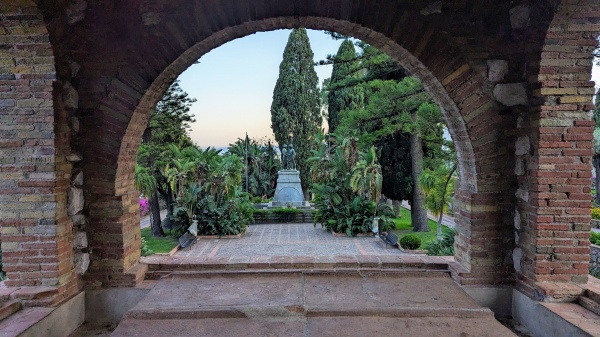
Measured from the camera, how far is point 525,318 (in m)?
3.30

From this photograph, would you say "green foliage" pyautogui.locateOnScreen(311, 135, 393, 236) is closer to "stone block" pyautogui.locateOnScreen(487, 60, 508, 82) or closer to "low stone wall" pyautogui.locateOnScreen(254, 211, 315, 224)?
"low stone wall" pyautogui.locateOnScreen(254, 211, 315, 224)

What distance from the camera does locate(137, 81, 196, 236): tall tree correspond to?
1088cm

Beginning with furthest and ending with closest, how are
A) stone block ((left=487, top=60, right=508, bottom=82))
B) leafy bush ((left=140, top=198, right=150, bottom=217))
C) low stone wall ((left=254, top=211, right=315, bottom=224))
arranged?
leafy bush ((left=140, top=198, right=150, bottom=217)) → low stone wall ((left=254, top=211, right=315, bottom=224)) → stone block ((left=487, top=60, right=508, bottom=82))

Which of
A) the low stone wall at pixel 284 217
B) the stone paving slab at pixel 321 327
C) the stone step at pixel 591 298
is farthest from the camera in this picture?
the low stone wall at pixel 284 217

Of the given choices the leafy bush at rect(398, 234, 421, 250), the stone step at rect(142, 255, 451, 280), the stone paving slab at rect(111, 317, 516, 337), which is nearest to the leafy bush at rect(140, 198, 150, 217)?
the leafy bush at rect(398, 234, 421, 250)

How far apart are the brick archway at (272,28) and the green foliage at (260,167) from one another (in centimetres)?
1478

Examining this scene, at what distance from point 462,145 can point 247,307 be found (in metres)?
2.38

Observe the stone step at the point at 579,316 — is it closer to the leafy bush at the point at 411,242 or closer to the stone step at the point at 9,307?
the stone step at the point at 9,307

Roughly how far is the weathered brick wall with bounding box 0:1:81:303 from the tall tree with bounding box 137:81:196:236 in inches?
299

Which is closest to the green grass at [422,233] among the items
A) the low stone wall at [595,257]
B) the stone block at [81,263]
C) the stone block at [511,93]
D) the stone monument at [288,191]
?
the low stone wall at [595,257]

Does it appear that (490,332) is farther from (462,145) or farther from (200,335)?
(200,335)

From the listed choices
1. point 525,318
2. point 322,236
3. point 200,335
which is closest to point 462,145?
point 525,318

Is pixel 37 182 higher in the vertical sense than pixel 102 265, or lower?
higher

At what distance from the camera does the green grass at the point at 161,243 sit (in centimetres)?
930
